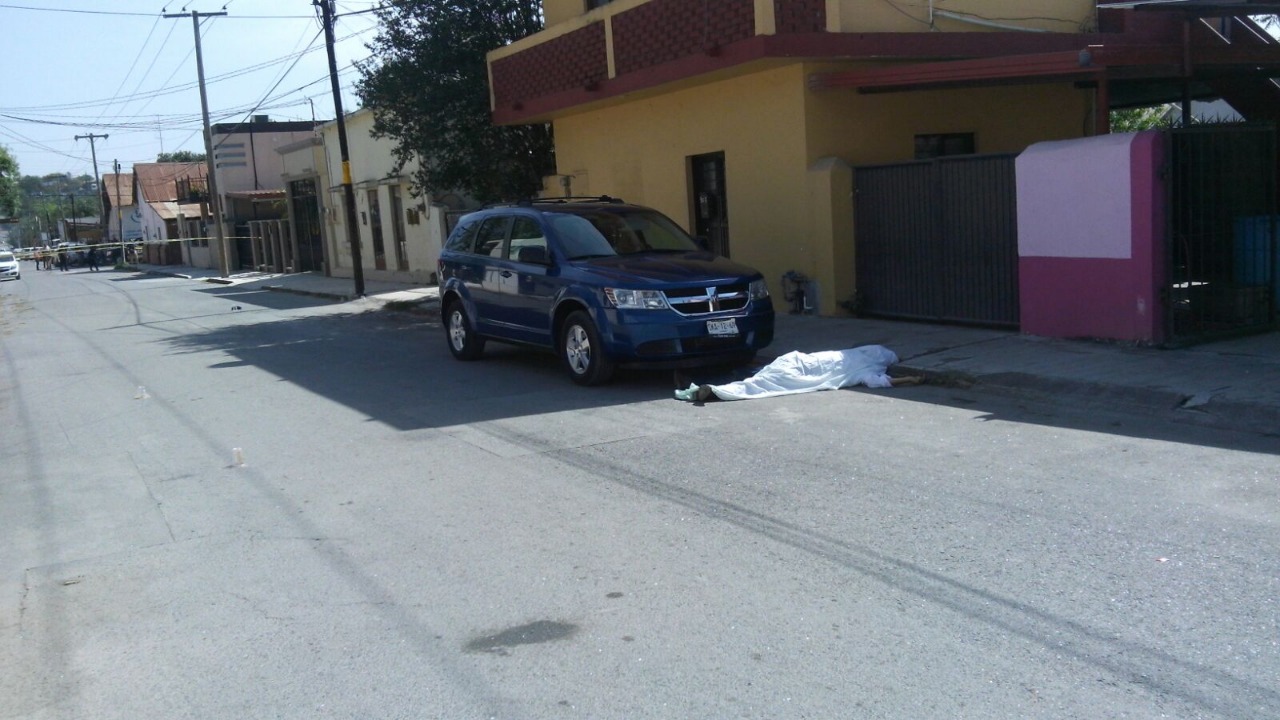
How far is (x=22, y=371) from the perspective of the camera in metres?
16.1

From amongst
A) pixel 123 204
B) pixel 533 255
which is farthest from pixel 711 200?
pixel 123 204

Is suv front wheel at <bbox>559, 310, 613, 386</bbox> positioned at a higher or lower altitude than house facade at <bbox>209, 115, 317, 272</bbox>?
lower

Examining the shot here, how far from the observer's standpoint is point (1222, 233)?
11297mm

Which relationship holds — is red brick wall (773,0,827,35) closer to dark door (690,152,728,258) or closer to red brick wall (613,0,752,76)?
red brick wall (613,0,752,76)

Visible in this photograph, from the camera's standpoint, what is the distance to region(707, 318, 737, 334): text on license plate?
10.9 meters

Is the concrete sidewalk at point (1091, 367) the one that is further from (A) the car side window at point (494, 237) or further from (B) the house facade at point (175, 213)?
(B) the house facade at point (175, 213)

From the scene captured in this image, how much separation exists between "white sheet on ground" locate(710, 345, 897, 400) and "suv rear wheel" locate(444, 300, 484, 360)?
400 centimetres

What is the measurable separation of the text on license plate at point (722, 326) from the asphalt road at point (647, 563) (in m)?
0.95

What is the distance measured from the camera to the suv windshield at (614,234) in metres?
11.9

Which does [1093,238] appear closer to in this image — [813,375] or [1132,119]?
[813,375]

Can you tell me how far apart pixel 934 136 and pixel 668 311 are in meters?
6.93

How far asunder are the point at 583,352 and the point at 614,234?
1.49m

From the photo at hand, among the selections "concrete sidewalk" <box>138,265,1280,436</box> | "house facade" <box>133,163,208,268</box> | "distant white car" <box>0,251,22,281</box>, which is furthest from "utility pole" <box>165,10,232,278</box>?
"concrete sidewalk" <box>138,265,1280,436</box>

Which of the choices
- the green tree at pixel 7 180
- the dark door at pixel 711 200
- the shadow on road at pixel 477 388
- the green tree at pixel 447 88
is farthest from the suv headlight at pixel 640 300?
the green tree at pixel 7 180
